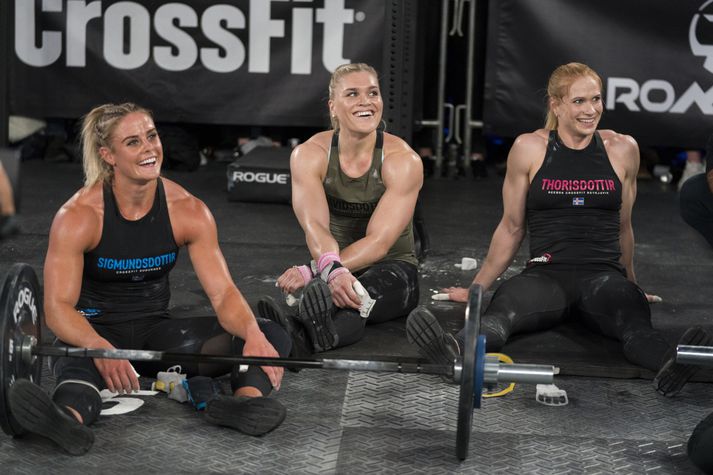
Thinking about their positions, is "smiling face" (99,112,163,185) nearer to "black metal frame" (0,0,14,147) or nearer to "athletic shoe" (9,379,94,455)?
"athletic shoe" (9,379,94,455)

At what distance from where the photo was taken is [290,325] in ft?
13.4

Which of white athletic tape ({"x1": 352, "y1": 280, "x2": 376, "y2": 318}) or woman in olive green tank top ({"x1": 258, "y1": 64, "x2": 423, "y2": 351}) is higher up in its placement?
woman in olive green tank top ({"x1": 258, "y1": 64, "x2": 423, "y2": 351})

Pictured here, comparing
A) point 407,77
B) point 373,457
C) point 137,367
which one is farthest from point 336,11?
point 373,457

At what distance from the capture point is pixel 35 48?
25.8 ft

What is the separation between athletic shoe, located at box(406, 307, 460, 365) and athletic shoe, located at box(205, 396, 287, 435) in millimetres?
510

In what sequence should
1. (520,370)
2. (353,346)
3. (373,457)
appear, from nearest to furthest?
(520,370) < (373,457) < (353,346)

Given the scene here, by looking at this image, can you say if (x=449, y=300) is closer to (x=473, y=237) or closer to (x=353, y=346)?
(x=353, y=346)

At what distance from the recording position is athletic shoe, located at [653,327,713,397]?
3633 mm

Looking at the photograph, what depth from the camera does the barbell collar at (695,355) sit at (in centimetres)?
319

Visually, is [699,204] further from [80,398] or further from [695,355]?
[80,398]

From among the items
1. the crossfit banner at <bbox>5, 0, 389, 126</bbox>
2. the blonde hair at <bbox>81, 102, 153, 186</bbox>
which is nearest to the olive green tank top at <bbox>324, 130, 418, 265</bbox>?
the blonde hair at <bbox>81, 102, 153, 186</bbox>

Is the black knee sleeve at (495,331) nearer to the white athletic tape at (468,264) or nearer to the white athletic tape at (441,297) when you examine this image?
the white athletic tape at (441,297)

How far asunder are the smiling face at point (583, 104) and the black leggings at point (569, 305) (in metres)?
0.55

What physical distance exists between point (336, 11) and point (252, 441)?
188 inches
